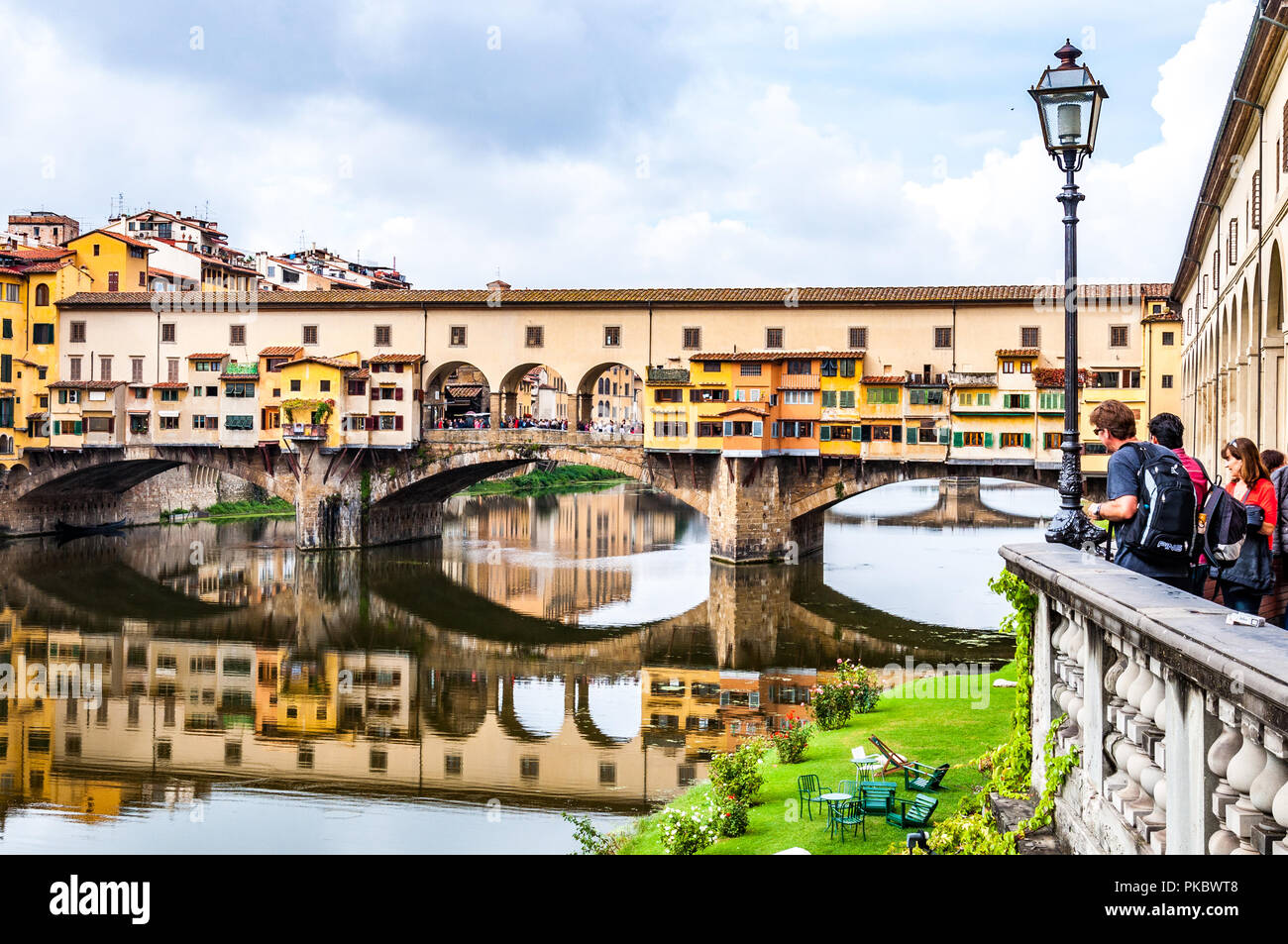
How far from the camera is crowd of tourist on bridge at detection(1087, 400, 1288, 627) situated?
6.41 m

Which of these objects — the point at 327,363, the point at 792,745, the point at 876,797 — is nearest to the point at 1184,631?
the point at 876,797

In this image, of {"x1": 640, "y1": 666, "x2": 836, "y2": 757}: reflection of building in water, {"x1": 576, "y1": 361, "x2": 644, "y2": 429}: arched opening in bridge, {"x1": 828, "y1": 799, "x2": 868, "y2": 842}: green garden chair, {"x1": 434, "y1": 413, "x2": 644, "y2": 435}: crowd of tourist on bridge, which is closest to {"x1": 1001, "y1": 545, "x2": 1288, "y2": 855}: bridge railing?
{"x1": 828, "y1": 799, "x2": 868, "y2": 842}: green garden chair

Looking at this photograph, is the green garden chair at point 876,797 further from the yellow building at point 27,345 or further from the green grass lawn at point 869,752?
the yellow building at point 27,345

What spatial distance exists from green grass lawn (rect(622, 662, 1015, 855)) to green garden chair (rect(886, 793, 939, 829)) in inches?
3.9

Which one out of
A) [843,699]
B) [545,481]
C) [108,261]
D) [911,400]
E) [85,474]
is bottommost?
[843,699]

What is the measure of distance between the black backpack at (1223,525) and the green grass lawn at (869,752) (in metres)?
4.76

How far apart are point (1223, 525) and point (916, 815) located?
5.10m

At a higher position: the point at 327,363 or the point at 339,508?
the point at 327,363

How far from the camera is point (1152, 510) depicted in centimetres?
641

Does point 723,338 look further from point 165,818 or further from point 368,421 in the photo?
point 165,818

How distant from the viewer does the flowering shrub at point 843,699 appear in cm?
1814

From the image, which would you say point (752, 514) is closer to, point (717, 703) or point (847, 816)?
point (717, 703)

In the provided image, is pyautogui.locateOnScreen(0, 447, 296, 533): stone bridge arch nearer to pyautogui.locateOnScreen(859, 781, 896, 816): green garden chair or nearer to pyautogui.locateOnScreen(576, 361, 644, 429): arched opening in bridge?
pyautogui.locateOnScreen(859, 781, 896, 816): green garden chair
